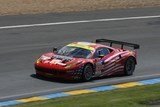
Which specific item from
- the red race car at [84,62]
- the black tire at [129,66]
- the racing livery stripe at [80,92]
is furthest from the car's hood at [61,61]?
the black tire at [129,66]

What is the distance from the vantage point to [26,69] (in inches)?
989

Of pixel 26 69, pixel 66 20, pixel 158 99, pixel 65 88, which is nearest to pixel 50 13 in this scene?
pixel 66 20

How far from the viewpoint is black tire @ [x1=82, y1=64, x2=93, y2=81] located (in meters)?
23.5

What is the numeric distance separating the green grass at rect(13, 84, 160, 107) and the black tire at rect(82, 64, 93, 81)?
6.69 ft

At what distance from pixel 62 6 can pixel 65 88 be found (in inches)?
796

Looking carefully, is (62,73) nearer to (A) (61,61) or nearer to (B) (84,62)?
(A) (61,61)

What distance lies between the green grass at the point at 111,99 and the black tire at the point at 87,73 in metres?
2.04

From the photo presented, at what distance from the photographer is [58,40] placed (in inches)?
1261

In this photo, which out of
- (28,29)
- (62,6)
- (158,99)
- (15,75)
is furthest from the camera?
(62,6)

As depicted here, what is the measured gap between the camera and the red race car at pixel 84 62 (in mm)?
23172

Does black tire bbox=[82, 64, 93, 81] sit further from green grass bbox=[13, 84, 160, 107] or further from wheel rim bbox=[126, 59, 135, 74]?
wheel rim bbox=[126, 59, 135, 74]

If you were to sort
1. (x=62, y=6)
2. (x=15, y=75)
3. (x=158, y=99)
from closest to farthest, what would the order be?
(x=158, y=99) < (x=15, y=75) < (x=62, y=6)

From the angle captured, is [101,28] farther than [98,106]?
Yes

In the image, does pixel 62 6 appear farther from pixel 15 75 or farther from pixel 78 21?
pixel 15 75
